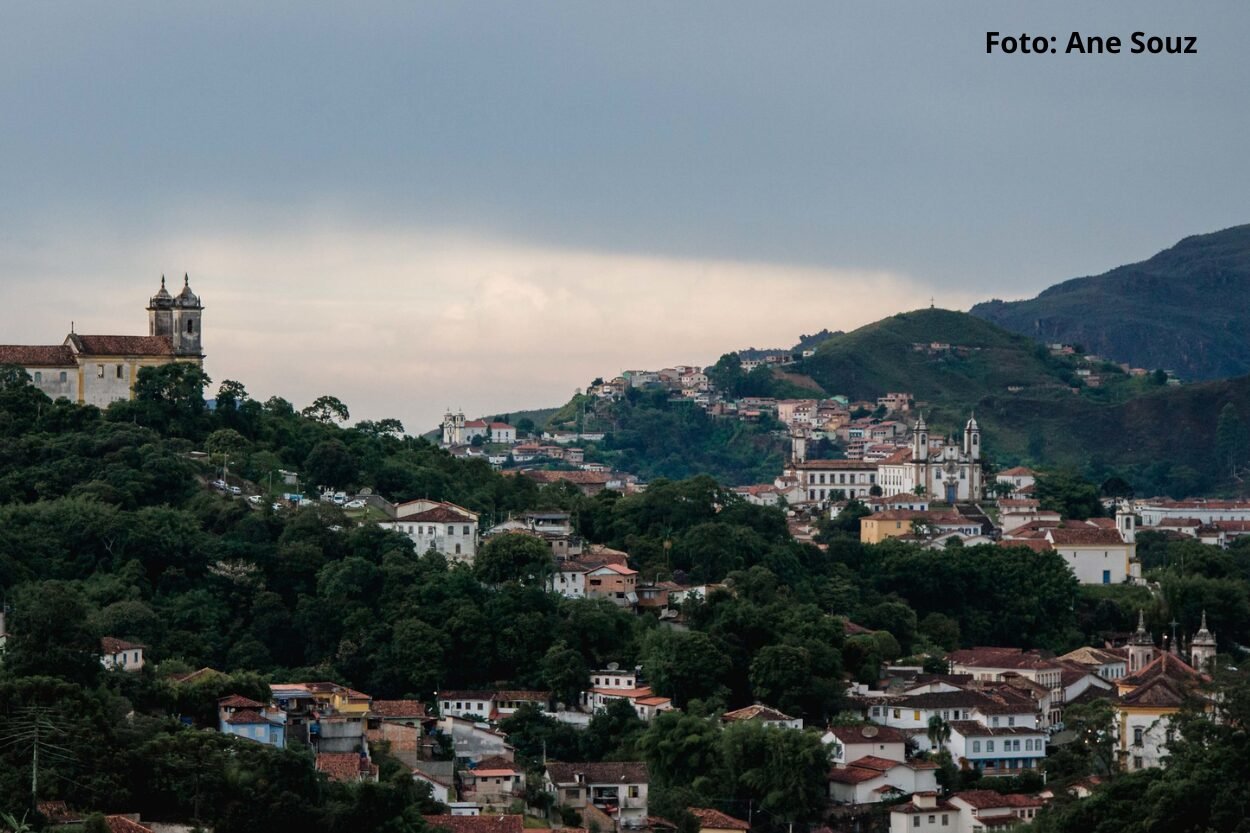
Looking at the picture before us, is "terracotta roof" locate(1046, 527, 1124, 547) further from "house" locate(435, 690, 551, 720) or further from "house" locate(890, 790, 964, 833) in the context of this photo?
"house" locate(890, 790, 964, 833)

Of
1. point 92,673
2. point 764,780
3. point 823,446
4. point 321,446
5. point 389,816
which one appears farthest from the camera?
point 823,446

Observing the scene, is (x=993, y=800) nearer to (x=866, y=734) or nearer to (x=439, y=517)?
(x=866, y=734)

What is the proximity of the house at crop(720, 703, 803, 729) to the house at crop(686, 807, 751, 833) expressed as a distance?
158 inches

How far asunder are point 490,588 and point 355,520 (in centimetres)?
555

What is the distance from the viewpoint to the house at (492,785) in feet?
134

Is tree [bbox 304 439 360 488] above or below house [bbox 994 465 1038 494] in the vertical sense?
above

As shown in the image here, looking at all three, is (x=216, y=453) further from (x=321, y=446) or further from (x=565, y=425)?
(x=565, y=425)

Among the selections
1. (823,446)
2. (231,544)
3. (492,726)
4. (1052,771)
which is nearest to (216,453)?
(231,544)

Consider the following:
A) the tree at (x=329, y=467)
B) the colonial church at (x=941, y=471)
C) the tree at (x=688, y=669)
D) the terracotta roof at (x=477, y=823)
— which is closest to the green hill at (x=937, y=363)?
the colonial church at (x=941, y=471)

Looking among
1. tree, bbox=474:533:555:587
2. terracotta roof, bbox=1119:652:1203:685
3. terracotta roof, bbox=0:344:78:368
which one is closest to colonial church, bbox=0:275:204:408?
terracotta roof, bbox=0:344:78:368

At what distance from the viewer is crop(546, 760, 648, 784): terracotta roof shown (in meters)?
40.8

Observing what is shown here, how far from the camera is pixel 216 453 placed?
5784 centimetres

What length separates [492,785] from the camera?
41250mm

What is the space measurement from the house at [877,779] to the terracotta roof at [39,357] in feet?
85.3
